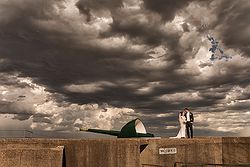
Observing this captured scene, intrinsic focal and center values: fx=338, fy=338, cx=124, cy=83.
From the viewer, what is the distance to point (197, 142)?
13.8m

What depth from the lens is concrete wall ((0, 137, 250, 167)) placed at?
38.0 ft

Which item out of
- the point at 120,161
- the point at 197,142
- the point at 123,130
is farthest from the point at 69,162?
the point at 197,142

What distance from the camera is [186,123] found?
15.6 meters

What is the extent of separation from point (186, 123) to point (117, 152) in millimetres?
4314

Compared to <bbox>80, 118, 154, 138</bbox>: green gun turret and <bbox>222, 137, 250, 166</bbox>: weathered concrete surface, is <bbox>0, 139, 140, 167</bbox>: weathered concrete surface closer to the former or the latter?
<bbox>80, 118, 154, 138</bbox>: green gun turret

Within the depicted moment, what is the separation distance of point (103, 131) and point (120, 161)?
5290 mm

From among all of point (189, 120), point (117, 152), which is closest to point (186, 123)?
point (189, 120)

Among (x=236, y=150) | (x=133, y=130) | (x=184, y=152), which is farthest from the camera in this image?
(x=133, y=130)

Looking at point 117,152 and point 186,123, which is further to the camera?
point 186,123

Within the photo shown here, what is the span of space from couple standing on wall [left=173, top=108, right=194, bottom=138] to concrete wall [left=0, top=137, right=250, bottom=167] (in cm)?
166

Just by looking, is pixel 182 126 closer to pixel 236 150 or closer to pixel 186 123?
pixel 186 123

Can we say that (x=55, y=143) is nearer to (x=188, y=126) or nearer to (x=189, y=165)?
(x=189, y=165)

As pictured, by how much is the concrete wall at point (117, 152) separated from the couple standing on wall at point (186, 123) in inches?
65.4

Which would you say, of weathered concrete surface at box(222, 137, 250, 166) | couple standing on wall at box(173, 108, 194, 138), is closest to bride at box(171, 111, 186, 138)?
couple standing on wall at box(173, 108, 194, 138)
